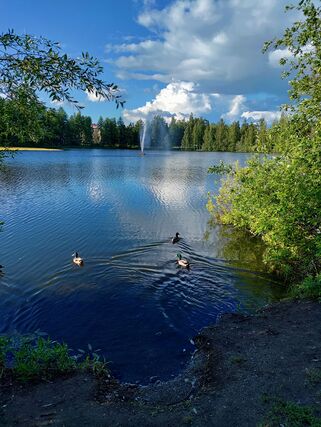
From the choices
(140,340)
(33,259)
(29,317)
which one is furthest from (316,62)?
(33,259)

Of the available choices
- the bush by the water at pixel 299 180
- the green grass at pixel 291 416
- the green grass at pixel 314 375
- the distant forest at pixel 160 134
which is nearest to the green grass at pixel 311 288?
the bush by the water at pixel 299 180

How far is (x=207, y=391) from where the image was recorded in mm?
8820

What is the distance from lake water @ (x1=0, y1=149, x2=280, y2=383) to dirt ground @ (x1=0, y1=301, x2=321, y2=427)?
133 centimetres

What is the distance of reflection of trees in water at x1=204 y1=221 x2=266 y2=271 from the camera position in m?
21.8

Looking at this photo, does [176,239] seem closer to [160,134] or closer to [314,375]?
[314,375]

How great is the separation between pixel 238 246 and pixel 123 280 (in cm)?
1090

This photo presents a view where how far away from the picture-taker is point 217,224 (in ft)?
100

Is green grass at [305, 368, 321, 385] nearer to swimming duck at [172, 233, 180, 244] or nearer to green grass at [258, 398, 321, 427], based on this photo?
green grass at [258, 398, 321, 427]

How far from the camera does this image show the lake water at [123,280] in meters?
13.0

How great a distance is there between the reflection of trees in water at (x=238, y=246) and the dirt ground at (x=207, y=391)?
9885mm

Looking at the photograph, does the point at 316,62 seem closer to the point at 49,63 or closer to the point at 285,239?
the point at 285,239

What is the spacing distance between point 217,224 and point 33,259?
1691 cm

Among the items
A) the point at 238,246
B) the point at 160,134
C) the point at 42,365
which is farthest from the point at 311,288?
the point at 160,134

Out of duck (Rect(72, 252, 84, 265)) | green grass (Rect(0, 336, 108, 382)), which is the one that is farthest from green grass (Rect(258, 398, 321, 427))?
duck (Rect(72, 252, 84, 265))
